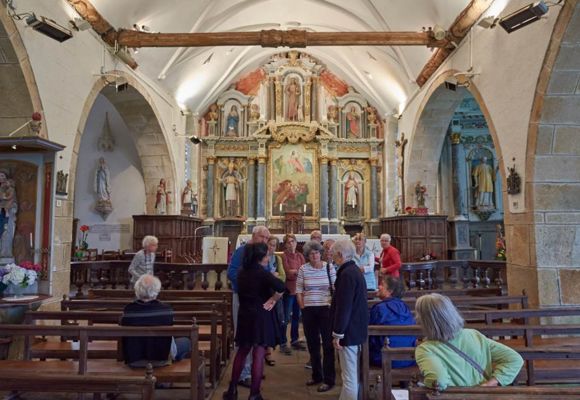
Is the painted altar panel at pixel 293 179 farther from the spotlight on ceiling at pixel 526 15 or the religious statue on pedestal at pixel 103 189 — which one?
the spotlight on ceiling at pixel 526 15

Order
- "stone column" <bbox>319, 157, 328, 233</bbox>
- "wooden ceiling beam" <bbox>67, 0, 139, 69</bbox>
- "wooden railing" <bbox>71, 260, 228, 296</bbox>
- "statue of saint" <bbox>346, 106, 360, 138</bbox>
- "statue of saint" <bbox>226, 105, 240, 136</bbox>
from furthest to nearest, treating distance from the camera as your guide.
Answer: "statue of saint" <bbox>346, 106, 360, 138</bbox>, "statue of saint" <bbox>226, 105, 240, 136</bbox>, "stone column" <bbox>319, 157, 328, 233</bbox>, "wooden railing" <bbox>71, 260, 228, 296</bbox>, "wooden ceiling beam" <bbox>67, 0, 139, 69</bbox>

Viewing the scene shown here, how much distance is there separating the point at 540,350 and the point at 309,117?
1466 cm

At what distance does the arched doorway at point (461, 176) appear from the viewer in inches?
500

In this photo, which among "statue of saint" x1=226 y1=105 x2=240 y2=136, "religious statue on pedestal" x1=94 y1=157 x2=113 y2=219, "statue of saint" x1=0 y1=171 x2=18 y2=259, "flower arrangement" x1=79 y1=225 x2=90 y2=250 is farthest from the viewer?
"statue of saint" x1=226 y1=105 x2=240 y2=136

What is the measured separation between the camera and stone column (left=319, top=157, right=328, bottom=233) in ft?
52.8

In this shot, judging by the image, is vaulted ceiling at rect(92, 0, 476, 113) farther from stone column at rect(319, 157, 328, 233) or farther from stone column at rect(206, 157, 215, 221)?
Result: stone column at rect(319, 157, 328, 233)

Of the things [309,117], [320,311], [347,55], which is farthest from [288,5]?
[320,311]

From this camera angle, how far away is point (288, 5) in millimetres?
13656

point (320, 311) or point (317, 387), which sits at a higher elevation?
point (320, 311)

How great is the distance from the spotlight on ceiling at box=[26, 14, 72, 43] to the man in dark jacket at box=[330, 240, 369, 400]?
5.35m

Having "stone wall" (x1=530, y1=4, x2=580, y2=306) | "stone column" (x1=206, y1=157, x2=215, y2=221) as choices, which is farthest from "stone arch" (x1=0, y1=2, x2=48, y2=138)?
"stone column" (x1=206, y1=157, x2=215, y2=221)

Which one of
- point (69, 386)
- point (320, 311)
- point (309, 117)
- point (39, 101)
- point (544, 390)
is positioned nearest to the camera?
point (544, 390)

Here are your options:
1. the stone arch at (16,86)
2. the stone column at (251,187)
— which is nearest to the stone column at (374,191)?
the stone column at (251,187)

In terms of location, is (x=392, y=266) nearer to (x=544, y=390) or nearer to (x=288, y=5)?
(x=544, y=390)
